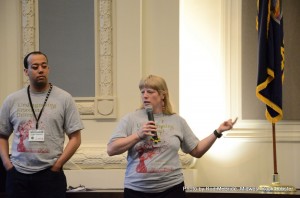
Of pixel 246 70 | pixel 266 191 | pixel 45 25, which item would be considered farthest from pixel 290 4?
pixel 45 25

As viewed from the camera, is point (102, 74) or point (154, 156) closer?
point (154, 156)

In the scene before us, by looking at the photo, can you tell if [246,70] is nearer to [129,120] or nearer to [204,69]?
[204,69]

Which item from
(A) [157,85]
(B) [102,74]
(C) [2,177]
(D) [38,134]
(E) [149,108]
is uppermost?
(B) [102,74]

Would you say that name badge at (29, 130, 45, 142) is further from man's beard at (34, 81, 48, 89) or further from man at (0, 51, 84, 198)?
man's beard at (34, 81, 48, 89)

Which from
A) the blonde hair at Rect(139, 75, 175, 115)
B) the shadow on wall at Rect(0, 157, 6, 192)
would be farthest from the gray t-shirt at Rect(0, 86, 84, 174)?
the shadow on wall at Rect(0, 157, 6, 192)

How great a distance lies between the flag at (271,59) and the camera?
548 cm

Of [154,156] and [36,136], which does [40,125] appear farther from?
[154,156]

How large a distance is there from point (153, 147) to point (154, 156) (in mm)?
54

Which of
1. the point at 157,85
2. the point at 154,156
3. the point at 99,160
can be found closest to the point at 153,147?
the point at 154,156

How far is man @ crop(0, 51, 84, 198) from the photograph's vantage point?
3912 millimetres

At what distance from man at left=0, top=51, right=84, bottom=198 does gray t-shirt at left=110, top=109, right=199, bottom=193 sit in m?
0.58

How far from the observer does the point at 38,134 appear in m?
3.92

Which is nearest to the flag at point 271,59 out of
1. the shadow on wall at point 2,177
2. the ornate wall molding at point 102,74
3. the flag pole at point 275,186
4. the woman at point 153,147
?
the flag pole at point 275,186

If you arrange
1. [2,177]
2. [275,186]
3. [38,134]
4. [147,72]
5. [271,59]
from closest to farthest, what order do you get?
1. [38,134]
2. [2,177]
3. [275,186]
4. [271,59]
5. [147,72]
